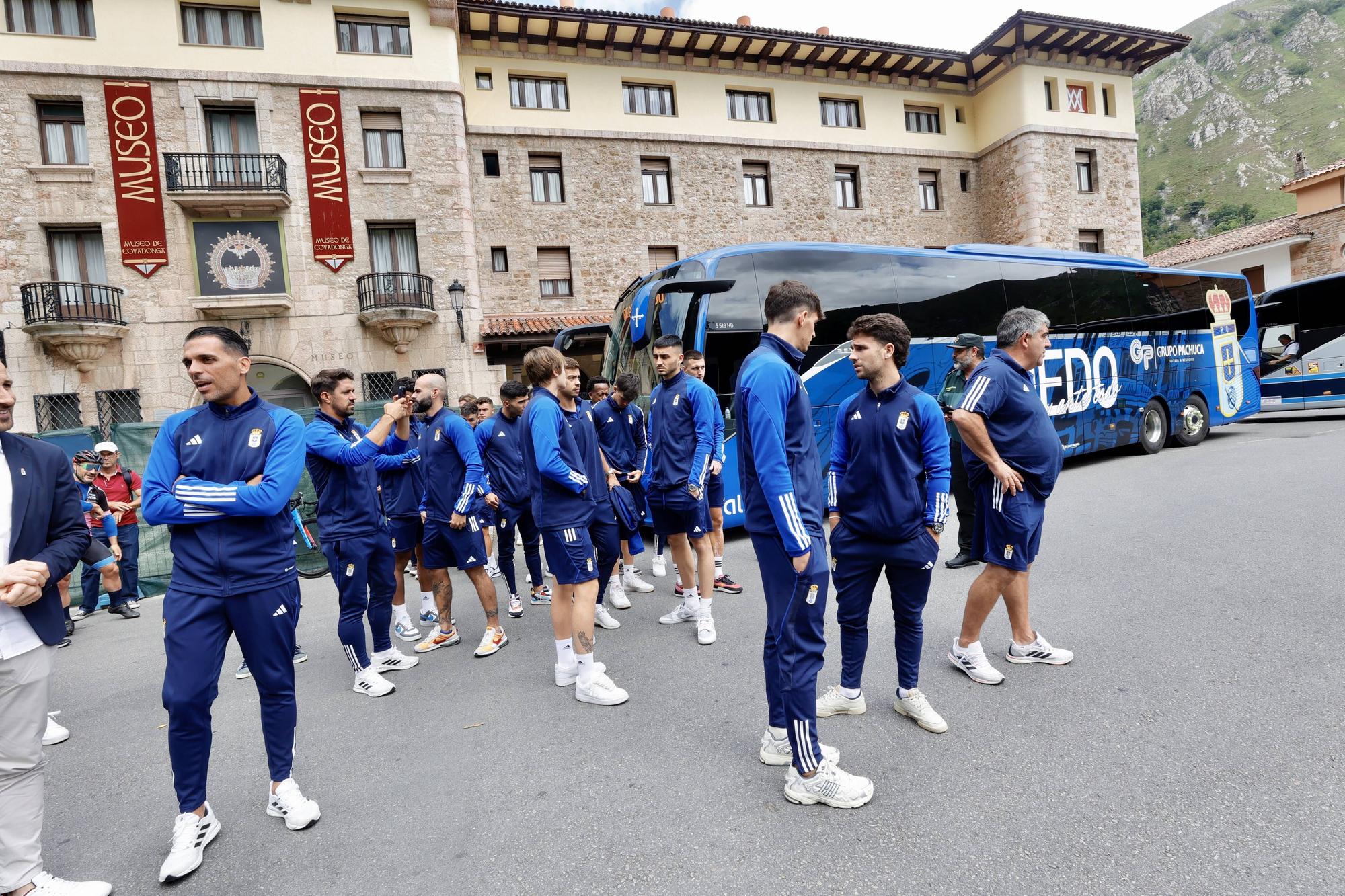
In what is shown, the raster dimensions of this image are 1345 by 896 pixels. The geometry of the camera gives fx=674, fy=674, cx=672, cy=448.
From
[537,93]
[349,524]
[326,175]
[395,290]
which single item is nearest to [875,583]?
[349,524]

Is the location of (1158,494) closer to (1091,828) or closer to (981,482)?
(981,482)

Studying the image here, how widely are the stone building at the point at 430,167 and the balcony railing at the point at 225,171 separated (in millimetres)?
58

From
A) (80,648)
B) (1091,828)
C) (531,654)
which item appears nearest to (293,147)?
(80,648)

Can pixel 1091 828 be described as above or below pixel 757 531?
below

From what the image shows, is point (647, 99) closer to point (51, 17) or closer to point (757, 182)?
point (757, 182)

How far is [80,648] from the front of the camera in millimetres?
6477

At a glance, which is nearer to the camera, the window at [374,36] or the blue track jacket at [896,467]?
the blue track jacket at [896,467]

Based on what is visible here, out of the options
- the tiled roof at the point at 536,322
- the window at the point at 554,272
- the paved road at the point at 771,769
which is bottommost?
the paved road at the point at 771,769

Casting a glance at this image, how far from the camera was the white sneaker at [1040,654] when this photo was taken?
4031 millimetres

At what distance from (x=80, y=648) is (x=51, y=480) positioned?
208 inches

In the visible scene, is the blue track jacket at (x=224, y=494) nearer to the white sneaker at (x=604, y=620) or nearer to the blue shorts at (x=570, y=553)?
the blue shorts at (x=570, y=553)

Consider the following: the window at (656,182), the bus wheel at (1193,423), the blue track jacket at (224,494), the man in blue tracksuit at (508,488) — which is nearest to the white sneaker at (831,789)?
the blue track jacket at (224,494)

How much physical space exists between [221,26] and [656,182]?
478 inches

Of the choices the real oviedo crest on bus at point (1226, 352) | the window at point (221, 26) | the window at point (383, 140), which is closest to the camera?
the real oviedo crest on bus at point (1226, 352)
